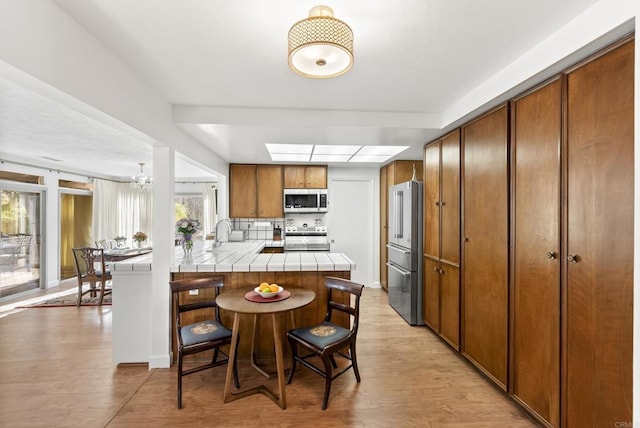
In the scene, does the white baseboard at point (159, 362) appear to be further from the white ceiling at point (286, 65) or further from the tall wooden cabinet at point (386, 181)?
the tall wooden cabinet at point (386, 181)

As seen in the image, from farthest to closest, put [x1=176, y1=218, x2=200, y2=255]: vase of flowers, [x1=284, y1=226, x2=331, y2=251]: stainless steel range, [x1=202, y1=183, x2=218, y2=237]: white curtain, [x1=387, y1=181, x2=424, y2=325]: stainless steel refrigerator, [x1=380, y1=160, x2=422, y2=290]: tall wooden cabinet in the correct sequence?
[x1=202, y1=183, x2=218, y2=237]: white curtain → [x1=284, y1=226, x2=331, y2=251]: stainless steel range → [x1=380, y1=160, x2=422, y2=290]: tall wooden cabinet → [x1=387, y1=181, x2=424, y2=325]: stainless steel refrigerator → [x1=176, y1=218, x2=200, y2=255]: vase of flowers

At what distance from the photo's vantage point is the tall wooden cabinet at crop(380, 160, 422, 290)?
462 centimetres

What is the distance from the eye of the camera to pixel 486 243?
7.85 feet

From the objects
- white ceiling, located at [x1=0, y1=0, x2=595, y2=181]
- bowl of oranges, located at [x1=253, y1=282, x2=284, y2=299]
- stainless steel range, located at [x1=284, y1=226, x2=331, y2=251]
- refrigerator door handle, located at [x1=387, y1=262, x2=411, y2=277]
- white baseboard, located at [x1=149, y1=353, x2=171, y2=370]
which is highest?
white ceiling, located at [x1=0, y1=0, x2=595, y2=181]

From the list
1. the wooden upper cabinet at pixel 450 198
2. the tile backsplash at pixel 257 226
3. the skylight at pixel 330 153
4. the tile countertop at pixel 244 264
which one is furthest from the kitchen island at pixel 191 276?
the tile backsplash at pixel 257 226

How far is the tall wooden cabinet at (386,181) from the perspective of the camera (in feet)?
15.2

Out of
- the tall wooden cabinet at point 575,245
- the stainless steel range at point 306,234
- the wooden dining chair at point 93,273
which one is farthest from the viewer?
Result: the stainless steel range at point 306,234

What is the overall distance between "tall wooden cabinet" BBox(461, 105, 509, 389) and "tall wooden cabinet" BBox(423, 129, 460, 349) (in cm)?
13

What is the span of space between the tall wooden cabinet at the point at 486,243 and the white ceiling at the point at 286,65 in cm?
43

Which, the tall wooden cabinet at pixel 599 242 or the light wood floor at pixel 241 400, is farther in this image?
the light wood floor at pixel 241 400

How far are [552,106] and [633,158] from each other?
58 cm

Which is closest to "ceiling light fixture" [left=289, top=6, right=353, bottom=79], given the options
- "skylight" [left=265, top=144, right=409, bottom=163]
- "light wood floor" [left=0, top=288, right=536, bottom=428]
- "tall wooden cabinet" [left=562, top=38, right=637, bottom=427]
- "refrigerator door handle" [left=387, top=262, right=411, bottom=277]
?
"tall wooden cabinet" [left=562, top=38, right=637, bottom=427]

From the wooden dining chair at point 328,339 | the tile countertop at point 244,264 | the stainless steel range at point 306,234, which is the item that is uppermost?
the stainless steel range at point 306,234

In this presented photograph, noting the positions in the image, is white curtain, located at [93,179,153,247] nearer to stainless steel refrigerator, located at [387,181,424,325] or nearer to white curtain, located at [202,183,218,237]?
white curtain, located at [202,183,218,237]
